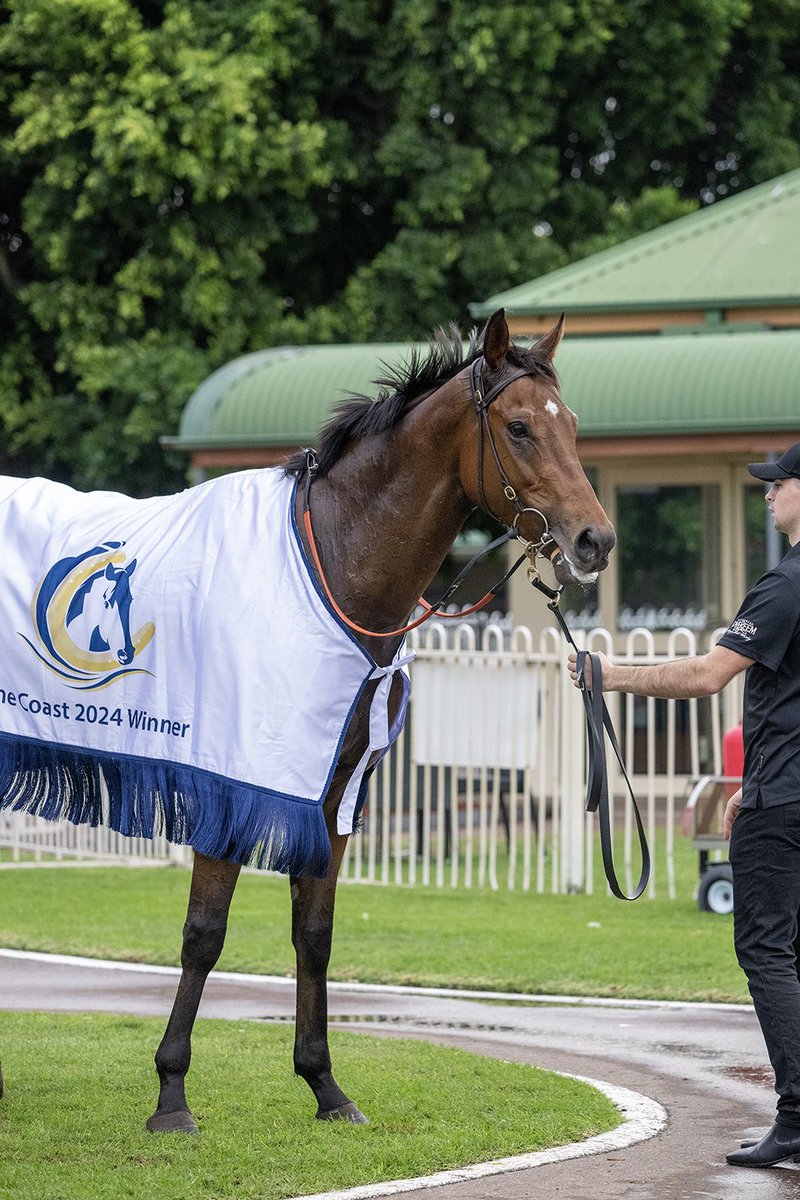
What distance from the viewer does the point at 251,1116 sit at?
6.21 m

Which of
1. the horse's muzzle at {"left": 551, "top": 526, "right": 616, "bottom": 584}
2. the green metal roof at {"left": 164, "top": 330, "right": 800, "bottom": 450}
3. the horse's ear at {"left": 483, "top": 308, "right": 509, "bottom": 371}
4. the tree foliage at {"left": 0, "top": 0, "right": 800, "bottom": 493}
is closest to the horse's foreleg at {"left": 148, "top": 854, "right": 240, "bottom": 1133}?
the horse's muzzle at {"left": 551, "top": 526, "right": 616, "bottom": 584}

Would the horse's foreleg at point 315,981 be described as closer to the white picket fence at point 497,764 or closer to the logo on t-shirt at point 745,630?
the logo on t-shirt at point 745,630

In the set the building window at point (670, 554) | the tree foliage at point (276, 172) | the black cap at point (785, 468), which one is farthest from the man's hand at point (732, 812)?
the tree foliage at point (276, 172)

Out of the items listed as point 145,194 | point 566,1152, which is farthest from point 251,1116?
point 145,194

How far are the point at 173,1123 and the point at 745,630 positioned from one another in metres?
2.47

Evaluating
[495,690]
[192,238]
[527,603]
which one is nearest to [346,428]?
[495,690]

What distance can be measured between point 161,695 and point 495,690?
21.8 feet

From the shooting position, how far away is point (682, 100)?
24.5 meters

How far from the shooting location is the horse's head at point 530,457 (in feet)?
18.7

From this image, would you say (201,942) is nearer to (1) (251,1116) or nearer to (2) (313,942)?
(2) (313,942)

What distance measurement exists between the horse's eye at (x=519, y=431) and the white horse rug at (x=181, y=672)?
0.83 m

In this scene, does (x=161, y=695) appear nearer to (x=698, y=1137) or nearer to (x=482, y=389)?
(x=482, y=389)

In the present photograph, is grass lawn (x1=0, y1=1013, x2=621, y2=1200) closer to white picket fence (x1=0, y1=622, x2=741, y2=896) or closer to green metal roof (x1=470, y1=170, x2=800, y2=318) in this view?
white picket fence (x1=0, y1=622, x2=741, y2=896)

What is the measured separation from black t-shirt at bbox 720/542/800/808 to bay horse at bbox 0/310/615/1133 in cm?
54
